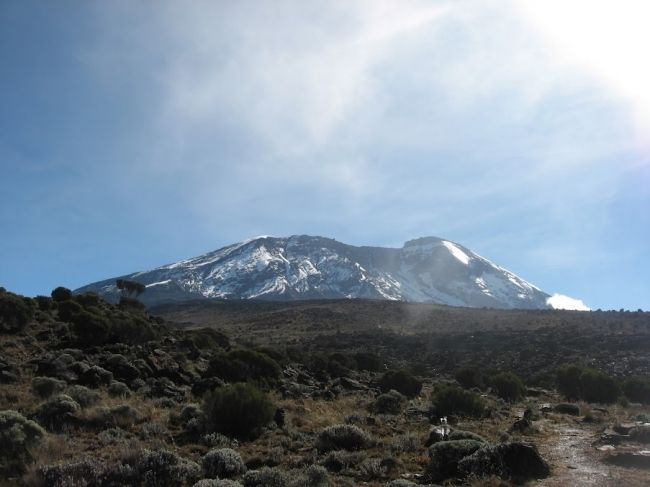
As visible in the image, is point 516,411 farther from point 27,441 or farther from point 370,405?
point 27,441

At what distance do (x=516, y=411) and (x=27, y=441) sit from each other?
17.7 metres

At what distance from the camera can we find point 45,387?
1564 cm

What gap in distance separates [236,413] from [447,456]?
5.48m

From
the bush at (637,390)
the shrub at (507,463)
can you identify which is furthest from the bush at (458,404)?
the bush at (637,390)

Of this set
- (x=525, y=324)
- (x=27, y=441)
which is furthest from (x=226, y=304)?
(x=27, y=441)

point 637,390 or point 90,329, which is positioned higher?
point 90,329

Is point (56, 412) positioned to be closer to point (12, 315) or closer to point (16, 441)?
point (16, 441)

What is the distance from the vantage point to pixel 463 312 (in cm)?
9006

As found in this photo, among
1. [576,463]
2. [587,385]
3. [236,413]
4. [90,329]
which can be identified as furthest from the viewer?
[90,329]

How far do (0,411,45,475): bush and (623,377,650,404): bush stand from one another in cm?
2711

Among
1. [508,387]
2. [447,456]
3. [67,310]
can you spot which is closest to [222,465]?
[447,456]

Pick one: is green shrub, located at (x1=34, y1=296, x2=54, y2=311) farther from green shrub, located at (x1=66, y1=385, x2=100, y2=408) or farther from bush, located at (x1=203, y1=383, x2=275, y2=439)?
bush, located at (x1=203, y1=383, x2=275, y2=439)

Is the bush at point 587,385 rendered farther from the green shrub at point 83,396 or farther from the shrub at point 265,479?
the green shrub at point 83,396

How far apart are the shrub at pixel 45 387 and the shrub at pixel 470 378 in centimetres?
2408
